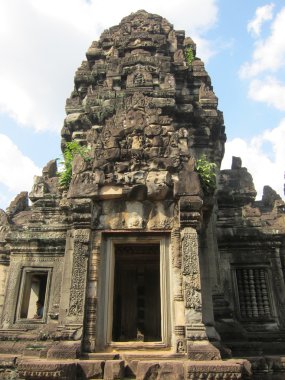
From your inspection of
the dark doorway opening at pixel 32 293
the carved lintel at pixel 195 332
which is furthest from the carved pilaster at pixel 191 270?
the dark doorway opening at pixel 32 293

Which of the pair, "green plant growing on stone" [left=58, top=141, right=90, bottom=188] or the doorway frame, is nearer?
the doorway frame

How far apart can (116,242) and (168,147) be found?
218cm

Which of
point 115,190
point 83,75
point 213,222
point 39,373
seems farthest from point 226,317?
point 83,75

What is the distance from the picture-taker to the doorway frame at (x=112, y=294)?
21.7ft

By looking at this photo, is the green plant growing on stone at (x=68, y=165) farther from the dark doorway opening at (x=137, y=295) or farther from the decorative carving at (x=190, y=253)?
the decorative carving at (x=190, y=253)

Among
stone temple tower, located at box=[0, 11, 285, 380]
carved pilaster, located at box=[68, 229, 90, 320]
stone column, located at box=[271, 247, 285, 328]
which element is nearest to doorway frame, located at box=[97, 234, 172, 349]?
stone temple tower, located at box=[0, 11, 285, 380]

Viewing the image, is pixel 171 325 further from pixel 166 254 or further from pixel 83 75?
pixel 83 75

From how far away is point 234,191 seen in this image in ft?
37.8

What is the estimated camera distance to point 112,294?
710cm

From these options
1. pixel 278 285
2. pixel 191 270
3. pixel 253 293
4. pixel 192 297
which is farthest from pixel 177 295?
pixel 278 285

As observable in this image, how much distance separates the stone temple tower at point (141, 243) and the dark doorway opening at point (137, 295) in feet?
0.11

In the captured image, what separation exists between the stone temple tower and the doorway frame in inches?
0.8

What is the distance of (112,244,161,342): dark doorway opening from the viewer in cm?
1100

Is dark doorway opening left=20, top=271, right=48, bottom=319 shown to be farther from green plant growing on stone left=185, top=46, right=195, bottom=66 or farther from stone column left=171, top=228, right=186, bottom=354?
green plant growing on stone left=185, top=46, right=195, bottom=66
